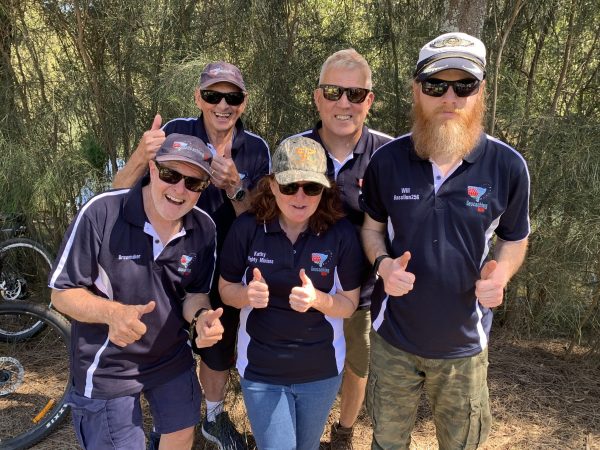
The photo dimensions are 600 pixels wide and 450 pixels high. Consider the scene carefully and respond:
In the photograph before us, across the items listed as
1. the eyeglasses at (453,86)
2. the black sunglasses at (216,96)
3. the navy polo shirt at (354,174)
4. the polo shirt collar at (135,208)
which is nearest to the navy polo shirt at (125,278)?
the polo shirt collar at (135,208)

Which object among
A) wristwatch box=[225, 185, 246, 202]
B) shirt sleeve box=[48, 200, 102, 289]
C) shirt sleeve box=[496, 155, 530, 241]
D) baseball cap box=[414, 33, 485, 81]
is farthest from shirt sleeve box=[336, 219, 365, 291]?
shirt sleeve box=[48, 200, 102, 289]

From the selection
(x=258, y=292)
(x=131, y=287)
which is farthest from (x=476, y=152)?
(x=131, y=287)

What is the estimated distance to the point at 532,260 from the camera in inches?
167

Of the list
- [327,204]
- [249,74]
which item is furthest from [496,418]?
[249,74]

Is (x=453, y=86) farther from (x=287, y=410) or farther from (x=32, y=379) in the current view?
(x=32, y=379)

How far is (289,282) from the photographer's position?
91.4 inches

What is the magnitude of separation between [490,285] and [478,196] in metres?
0.38

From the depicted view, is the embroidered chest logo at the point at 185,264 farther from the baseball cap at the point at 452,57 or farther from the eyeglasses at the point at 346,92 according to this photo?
the baseball cap at the point at 452,57

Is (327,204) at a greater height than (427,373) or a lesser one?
greater

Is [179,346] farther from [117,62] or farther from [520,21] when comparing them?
[520,21]

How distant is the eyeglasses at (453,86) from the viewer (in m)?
2.22

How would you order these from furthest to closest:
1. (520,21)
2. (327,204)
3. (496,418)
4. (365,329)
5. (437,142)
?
(520,21) < (496,418) < (365,329) < (327,204) < (437,142)

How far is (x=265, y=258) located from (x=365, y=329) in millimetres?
1109

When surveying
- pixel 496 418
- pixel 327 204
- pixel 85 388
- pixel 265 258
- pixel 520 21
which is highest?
pixel 520 21
